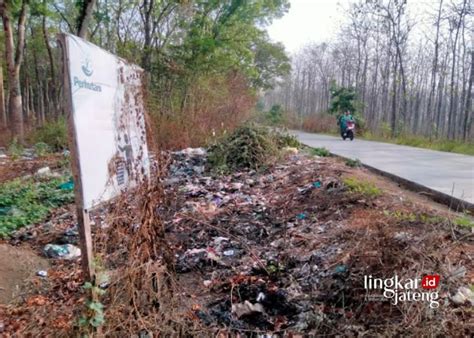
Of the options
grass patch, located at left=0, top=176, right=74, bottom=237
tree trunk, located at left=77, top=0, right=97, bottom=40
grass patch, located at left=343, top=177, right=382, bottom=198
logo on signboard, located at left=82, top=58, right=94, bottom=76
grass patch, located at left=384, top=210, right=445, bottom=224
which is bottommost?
grass patch, located at left=0, top=176, right=74, bottom=237

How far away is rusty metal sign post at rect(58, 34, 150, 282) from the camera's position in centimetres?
230

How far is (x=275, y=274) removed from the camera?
3322 mm

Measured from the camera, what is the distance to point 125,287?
240cm

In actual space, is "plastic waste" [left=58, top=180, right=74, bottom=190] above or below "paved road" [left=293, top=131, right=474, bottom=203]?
below

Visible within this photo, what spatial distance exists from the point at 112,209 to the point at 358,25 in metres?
28.7

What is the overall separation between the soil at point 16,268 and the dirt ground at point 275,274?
14 cm

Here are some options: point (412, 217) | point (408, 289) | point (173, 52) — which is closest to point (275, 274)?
point (408, 289)

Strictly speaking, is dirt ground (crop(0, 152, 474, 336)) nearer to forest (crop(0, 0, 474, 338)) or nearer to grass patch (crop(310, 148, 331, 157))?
forest (crop(0, 0, 474, 338))

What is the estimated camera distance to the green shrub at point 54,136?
41.9 feet

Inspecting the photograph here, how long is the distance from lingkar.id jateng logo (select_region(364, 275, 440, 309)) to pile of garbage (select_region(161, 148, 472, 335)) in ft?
0.12

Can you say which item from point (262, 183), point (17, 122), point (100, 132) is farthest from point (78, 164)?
point (17, 122)

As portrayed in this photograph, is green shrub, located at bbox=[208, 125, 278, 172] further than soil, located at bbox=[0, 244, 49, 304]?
Yes

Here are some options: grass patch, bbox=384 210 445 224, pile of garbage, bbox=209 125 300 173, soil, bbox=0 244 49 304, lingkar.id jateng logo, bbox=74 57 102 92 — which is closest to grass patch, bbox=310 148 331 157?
pile of garbage, bbox=209 125 300 173

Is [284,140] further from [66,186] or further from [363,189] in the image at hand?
[66,186]
